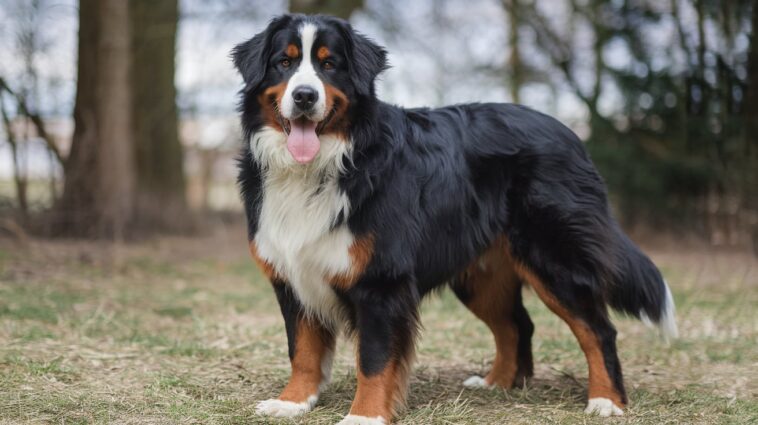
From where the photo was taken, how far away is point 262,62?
12.6 ft

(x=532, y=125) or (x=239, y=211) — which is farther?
(x=239, y=211)

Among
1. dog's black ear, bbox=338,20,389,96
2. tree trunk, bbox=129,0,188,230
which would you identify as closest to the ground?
dog's black ear, bbox=338,20,389,96

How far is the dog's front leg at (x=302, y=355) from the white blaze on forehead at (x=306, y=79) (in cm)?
90

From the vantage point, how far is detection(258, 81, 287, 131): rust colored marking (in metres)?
3.74

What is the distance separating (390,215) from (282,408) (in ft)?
3.60

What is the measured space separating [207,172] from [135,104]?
4565 millimetres

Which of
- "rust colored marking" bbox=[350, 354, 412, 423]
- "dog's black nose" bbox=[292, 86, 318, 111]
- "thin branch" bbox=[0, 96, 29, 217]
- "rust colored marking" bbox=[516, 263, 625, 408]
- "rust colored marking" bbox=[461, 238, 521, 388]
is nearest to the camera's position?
"dog's black nose" bbox=[292, 86, 318, 111]

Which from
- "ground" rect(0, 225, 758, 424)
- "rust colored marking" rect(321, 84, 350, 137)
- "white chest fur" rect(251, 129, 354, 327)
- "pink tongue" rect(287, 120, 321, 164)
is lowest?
"ground" rect(0, 225, 758, 424)

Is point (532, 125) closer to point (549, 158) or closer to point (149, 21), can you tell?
point (549, 158)

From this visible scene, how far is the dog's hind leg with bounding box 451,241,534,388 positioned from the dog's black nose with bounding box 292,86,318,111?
154 centimetres

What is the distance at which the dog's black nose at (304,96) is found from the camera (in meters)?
3.56

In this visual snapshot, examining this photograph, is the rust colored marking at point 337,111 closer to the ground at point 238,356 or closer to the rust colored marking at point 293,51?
the rust colored marking at point 293,51

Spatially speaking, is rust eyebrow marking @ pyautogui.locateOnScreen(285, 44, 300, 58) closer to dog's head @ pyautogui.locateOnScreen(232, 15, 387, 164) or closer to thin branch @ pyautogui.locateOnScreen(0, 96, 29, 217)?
dog's head @ pyautogui.locateOnScreen(232, 15, 387, 164)

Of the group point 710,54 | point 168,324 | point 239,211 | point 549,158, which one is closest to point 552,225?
point 549,158
